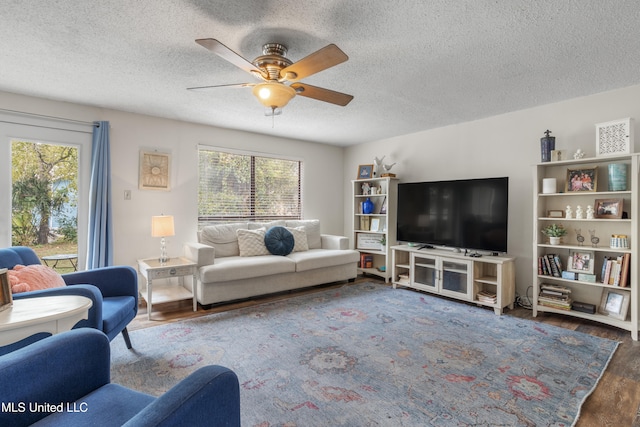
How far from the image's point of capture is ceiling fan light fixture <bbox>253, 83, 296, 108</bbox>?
2.05 meters

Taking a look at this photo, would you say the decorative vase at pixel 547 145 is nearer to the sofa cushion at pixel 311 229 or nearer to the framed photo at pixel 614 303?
the framed photo at pixel 614 303

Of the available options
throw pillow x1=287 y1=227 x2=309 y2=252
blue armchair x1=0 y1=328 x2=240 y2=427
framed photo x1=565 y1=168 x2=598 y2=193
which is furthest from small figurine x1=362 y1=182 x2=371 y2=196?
blue armchair x1=0 y1=328 x2=240 y2=427

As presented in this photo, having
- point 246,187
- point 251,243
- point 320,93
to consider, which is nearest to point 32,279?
point 320,93

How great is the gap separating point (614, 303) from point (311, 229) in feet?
11.8

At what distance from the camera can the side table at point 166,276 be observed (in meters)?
3.17

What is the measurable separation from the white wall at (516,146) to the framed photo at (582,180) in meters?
0.30

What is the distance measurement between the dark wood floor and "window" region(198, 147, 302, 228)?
138 cm

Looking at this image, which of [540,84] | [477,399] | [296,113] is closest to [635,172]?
[540,84]

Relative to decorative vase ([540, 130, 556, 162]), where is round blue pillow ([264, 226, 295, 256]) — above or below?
below

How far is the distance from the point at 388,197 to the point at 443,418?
11.0 ft

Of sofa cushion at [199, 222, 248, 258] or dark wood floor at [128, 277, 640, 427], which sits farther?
sofa cushion at [199, 222, 248, 258]

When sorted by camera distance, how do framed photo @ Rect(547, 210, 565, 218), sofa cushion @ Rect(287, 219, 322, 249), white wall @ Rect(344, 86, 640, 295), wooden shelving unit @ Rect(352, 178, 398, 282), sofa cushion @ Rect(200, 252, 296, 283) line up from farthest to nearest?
sofa cushion @ Rect(287, 219, 322, 249)
wooden shelving unit @ Rect(352, 178, 398, 282)
sofa cushion @ Rect(200, 252, 296, 283)
framed photo @ Rect(547, 210, 565, 218)
white wall @ Rect(344, 86, 640, 295)

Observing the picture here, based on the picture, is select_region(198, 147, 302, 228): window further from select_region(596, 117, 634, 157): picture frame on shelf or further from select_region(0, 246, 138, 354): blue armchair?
select_region(596, 117, 634, 157): picture frame on shelf

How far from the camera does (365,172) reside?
16.7ft
